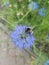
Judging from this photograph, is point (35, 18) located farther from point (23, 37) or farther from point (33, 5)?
point (23, 37)

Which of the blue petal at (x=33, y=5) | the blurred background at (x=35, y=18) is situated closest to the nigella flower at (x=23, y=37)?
the blurred background at (x=35, y=18)

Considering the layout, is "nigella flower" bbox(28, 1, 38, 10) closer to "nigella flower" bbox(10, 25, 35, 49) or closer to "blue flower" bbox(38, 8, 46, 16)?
"blue flower" bbox(38, 8, 46, 16)

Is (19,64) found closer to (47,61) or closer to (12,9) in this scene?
(47,61)

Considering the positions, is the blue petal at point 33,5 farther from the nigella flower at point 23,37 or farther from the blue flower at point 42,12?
the nigella flower at point 23,37

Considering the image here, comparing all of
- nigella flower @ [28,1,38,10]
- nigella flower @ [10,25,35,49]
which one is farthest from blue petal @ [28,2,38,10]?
nigella flower @ [10,25,35,49]

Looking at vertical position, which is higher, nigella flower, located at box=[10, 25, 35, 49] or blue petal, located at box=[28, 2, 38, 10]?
blue petal, located at box=[28, 2, 38, 10]

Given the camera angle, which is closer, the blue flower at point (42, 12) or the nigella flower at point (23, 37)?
the nigella flower at point (23, 37)

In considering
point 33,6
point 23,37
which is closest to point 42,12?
point 33,6

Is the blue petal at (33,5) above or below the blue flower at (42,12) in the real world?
above

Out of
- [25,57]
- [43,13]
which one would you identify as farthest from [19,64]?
[43,13]

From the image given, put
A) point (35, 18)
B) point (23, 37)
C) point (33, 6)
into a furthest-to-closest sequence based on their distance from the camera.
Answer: point (35, 18) < point (33, 6) < point (23, 37)

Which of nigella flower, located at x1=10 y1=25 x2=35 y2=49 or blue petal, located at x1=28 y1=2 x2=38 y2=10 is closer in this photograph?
nigella flower, located at x1=10 y1=25 x2=35 y2=49
